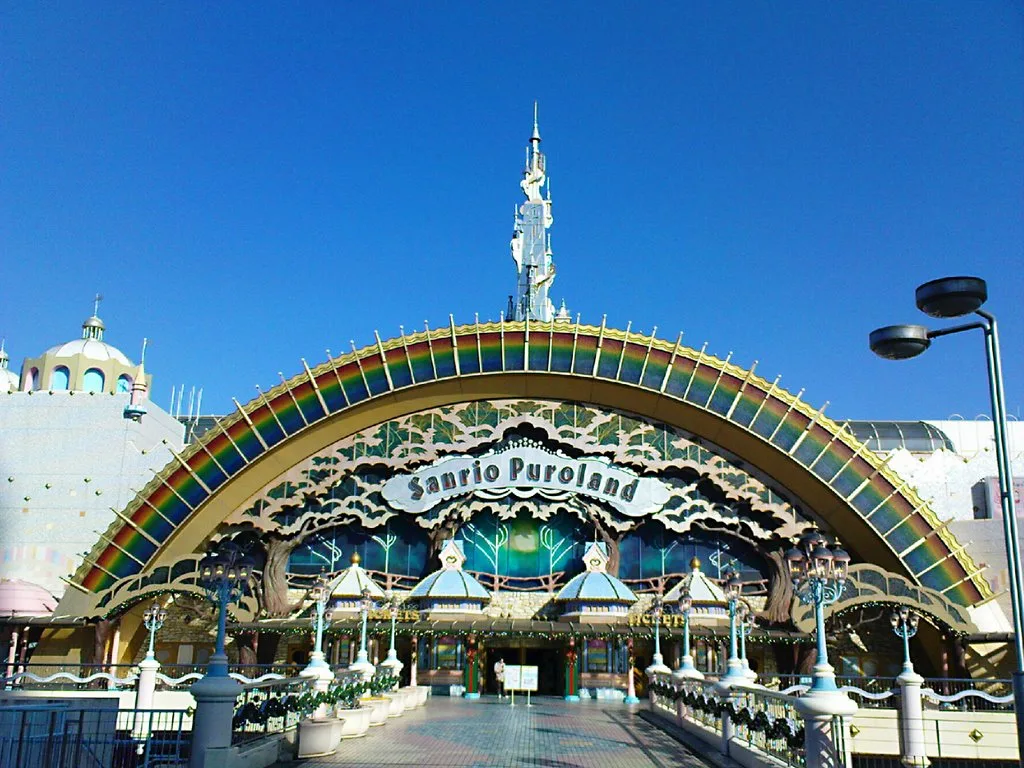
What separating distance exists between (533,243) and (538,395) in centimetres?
1457

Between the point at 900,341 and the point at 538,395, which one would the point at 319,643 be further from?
the point at 538,395

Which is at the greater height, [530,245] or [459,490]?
[530,245]

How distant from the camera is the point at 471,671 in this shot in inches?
1528

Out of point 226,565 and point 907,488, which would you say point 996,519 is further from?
A: point 226,565

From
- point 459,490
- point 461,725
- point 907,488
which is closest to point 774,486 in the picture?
point 907,488

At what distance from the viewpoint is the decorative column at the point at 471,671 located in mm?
38750

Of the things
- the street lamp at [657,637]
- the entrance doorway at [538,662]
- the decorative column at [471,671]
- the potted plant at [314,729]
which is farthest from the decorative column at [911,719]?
the decorative column at [471,671]

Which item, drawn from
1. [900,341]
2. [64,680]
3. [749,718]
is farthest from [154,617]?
[900,341]

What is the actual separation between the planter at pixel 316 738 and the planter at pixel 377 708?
5464 millimetres

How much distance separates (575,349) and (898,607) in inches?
600

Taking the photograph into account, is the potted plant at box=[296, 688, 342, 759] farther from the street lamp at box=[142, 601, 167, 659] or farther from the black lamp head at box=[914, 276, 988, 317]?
the street lamp at box=[142, 601, 167, 659]

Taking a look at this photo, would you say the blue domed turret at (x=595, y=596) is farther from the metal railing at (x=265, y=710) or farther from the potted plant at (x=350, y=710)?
the metal railing at (x=265, y=710)

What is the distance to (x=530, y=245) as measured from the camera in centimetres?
5359

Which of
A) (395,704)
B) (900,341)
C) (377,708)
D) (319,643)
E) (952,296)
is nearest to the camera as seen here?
(952,296)
